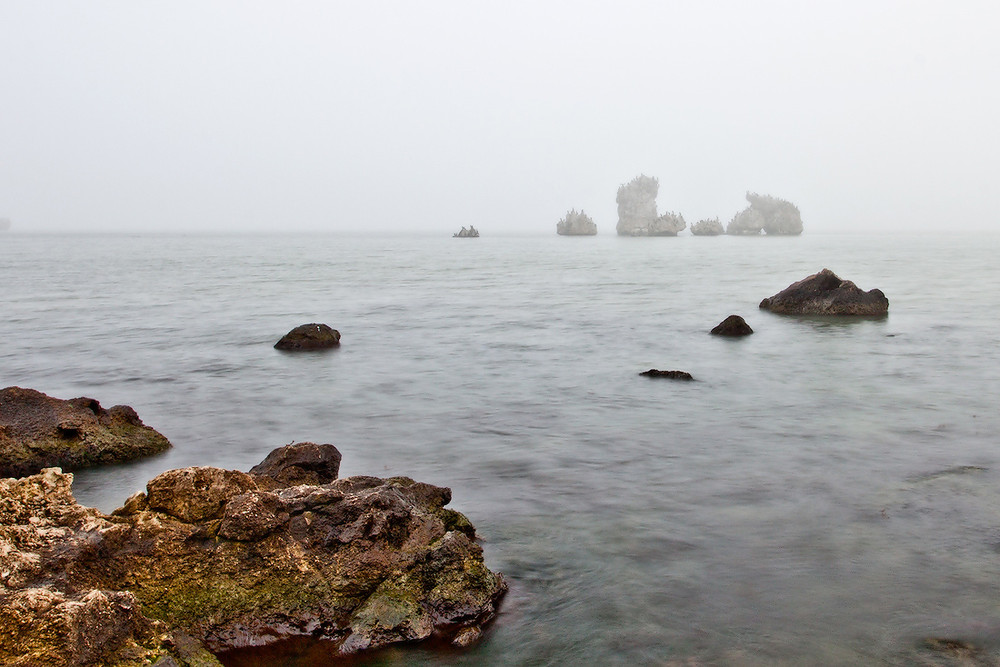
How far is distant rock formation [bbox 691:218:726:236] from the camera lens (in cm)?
19000

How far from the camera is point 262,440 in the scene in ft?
36.3

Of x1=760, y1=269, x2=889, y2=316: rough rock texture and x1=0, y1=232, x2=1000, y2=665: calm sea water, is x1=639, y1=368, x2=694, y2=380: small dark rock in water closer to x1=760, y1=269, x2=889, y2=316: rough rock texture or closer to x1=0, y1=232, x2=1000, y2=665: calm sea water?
x1=0, y1=232, x2=1000, y2=665: calm sea water

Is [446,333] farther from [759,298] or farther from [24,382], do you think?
[759,298]

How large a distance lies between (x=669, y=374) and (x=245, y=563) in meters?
11.0

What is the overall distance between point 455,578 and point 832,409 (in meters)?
8.79

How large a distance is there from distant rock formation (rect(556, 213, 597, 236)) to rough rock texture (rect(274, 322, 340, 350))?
169 meters

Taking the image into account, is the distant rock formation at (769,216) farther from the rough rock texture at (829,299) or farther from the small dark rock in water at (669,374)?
the small dark rock in water at (669,374)

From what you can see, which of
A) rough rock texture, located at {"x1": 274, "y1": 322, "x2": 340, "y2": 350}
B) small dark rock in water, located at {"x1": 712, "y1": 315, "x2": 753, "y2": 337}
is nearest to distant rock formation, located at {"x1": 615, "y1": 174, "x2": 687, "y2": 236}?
small dark rock in water, located at {"x1": 712, "y1": 315, "x2": 753, "y2": 337}

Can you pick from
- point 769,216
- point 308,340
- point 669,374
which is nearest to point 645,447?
point 669,374

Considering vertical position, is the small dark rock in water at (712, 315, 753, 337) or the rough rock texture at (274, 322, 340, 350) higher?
the small dark rock in water at (712, 315, 753, 337)

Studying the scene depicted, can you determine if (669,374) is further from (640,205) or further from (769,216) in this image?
(769,216)

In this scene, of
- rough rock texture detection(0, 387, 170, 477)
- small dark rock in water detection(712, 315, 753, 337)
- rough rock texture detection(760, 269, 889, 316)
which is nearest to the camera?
rough rock texture detection(0, 387, 170, 477)

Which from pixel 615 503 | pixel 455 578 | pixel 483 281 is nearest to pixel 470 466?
pixel 615 503

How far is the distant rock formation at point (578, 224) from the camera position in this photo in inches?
7313
